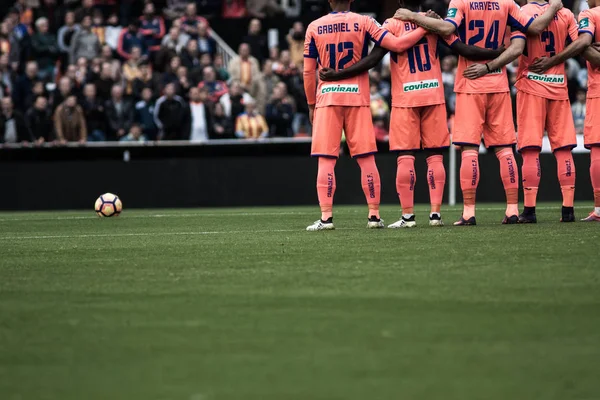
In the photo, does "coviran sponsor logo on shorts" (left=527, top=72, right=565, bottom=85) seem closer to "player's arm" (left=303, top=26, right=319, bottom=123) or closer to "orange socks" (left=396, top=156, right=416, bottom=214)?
"orange socks" (left=396, top=156, right=416, bottom=214)

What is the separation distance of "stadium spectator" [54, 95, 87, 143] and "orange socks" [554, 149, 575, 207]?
11035 millimetres

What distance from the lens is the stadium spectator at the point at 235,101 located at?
21.1 metres

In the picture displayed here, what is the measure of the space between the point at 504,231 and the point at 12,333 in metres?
5.95

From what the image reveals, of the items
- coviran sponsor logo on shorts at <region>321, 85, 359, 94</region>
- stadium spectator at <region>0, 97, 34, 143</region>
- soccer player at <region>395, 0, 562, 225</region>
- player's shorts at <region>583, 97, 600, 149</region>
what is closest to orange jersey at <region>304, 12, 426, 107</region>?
coviran sponsor logo on shorts at <region>321, 85, 359, 94</region>

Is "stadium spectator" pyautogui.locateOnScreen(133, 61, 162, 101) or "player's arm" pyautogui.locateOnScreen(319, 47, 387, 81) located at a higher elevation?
"stadium spectator" pyautogui.locateOnScreen(133, 61, 162, 101)

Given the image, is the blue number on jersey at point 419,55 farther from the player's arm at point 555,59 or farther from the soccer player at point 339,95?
the player's arm at point 555,59

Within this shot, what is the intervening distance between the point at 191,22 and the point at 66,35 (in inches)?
103

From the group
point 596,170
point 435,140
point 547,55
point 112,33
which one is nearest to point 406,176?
point 435,140

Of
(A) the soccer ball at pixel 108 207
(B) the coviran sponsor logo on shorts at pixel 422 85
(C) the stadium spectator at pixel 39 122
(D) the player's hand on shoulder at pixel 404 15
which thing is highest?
(D) the player's hand on shoulder at pixel 404 15

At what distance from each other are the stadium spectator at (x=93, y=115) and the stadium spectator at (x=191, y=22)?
2.90m

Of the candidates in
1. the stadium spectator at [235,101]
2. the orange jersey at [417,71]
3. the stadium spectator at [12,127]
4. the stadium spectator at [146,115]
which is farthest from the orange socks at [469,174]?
the stadium spectator at [12,127]

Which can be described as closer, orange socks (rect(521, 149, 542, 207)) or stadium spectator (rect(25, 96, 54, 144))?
orange socks (rect(521, 149, 542, 207))

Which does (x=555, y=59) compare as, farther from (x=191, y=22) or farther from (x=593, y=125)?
(x=191, y=22)

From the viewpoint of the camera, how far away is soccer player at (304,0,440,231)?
10852 mm
